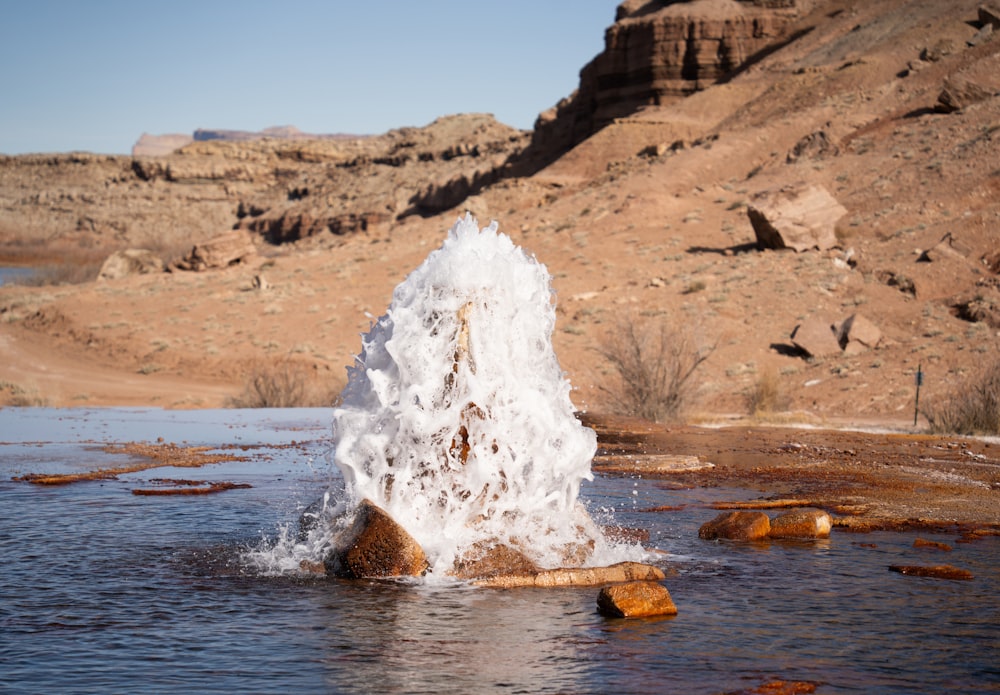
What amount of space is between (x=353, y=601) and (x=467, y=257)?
251 centimetres

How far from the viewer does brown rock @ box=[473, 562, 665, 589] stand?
663 cm

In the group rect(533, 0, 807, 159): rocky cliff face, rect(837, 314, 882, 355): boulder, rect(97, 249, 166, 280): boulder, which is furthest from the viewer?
rect(533, 0, 807, 159): rocky cliff face

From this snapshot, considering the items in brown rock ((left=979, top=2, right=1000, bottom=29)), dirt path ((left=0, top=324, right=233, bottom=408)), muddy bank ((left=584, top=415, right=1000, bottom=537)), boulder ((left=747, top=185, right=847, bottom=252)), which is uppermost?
brown rock ((left=979, top=2, right=1000, bottom=29))

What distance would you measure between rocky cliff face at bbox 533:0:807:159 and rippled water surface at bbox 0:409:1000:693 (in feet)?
152

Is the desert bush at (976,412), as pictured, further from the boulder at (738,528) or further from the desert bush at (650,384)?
the boulder at (738,528)

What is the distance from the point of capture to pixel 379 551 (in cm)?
672

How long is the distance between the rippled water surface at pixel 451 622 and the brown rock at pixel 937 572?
101mm

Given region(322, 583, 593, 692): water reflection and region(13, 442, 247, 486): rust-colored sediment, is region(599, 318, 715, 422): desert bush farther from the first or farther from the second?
region(322, 583, 593, 692): water reflection

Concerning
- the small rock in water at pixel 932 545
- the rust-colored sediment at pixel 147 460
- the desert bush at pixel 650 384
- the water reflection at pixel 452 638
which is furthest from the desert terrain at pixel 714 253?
the rust-colored sediment at pixel 147 460

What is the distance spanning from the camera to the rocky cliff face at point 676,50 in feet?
171

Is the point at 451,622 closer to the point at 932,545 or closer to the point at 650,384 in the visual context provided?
the point at 932,545

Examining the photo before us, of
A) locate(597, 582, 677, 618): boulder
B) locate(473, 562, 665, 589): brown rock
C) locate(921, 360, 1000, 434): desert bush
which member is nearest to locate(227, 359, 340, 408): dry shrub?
locate(921, 360, 1000, 434): desert bush

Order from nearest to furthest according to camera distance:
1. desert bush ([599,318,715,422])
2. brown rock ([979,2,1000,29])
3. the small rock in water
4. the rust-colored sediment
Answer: the small rock in water, the rust-colored sediment, desert bush ([599,318,715,422]), brown rock ([979,2,1000,29])

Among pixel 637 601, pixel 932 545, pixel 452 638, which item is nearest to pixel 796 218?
pixel 932 545
